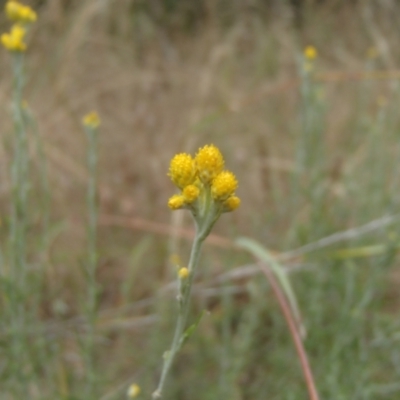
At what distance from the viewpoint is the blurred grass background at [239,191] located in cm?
192

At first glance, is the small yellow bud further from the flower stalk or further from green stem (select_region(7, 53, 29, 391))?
green stem (select_region(7, 53, 29, 391))

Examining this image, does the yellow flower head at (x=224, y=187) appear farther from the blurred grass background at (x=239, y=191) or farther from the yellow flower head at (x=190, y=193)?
the blurred grass background at (x=239, y=191)

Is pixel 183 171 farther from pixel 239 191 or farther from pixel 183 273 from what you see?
pixel 239 191

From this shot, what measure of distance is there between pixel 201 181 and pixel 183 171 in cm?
3

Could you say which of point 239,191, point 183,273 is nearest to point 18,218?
point 183,273

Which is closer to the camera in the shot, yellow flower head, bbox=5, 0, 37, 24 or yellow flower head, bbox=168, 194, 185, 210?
yellow flower head, bbox=168, 194, 185, 210

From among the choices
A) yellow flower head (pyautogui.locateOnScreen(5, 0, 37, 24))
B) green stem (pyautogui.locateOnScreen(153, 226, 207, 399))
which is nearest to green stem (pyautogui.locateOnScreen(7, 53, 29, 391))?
yellow flower head (pyautogui.locateOnScreen(5, 0, 37, 24))

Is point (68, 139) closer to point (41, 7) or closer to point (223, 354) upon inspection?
point (41, 7)

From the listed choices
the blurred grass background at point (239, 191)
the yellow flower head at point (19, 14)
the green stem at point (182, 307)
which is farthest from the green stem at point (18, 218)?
the green stem at point (182, 307)

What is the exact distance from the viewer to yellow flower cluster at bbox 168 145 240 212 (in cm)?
81

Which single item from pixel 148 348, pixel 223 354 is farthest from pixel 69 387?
pixel 223 354

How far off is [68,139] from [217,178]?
2439 millimetres

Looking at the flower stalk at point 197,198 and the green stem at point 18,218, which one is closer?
the flower stalk at point 197,198

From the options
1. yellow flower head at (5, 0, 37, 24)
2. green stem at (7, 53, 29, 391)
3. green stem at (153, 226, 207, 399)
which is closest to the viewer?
green stem at (153, 226, 207, 399)
